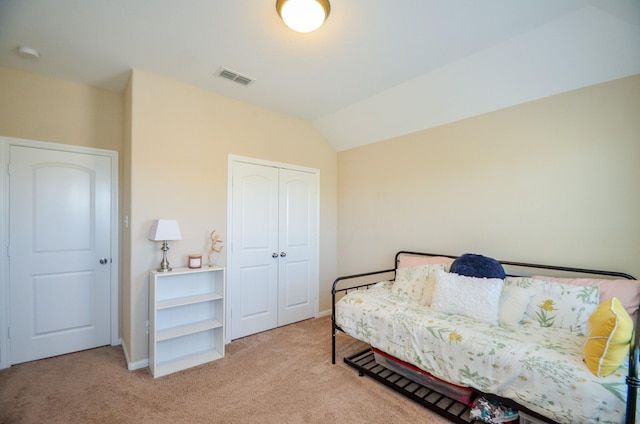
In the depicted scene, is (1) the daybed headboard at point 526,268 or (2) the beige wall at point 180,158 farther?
(2) the beige wall at point 180,158

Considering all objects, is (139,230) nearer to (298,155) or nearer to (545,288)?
(298,155)

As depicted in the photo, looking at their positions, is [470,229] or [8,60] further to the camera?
[470,229]

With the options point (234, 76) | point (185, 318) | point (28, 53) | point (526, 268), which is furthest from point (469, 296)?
point (28, 53)

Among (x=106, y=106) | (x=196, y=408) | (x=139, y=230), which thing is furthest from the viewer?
(x=106, y=106)

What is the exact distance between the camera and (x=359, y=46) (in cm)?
214

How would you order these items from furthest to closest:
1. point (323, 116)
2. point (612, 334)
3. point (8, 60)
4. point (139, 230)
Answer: point (323, 116)
point (139, 230)
point (8, 60)
point (612, 334)

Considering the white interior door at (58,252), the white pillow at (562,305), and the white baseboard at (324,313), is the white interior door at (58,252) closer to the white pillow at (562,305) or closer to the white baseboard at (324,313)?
the white baseboard at (324,313)

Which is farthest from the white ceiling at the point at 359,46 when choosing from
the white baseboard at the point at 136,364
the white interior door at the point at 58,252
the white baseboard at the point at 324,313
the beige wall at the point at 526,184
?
the white baseboard at the point at 324,313

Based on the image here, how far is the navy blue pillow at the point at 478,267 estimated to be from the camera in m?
2.25

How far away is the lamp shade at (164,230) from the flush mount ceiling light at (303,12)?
1.87 m

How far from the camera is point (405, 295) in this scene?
2.70 m

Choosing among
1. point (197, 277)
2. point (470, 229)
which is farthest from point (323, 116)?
point (197, 277)

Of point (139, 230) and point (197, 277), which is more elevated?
point (139, 230)

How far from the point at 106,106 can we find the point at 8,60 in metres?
0.71
